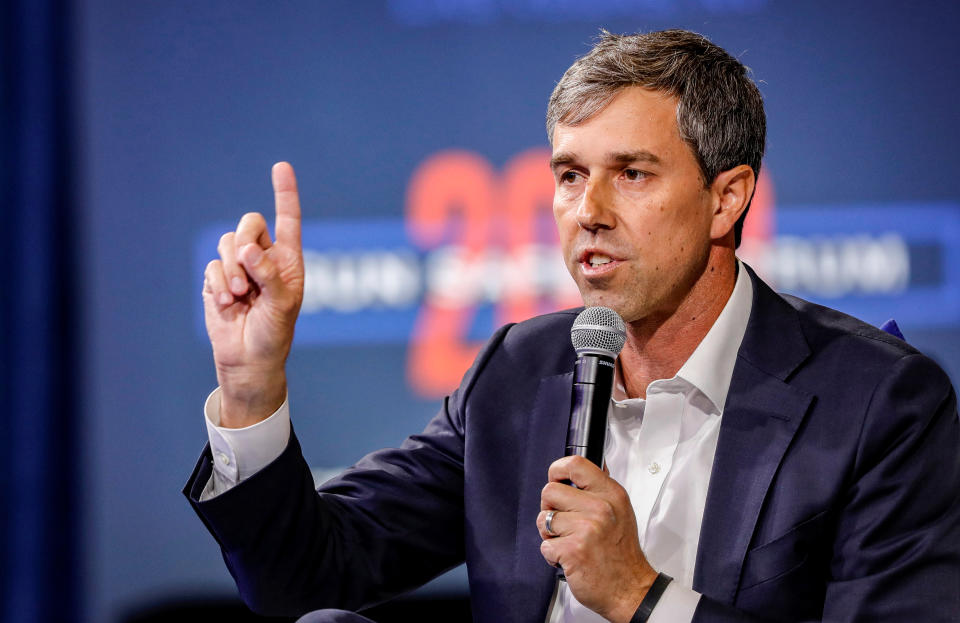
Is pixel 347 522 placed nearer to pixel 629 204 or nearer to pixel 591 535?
pixel 591 535

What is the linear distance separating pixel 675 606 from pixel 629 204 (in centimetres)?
69

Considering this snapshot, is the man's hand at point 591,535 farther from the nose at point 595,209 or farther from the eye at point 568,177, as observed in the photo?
the eye at point 568,177

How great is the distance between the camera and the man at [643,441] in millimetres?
1547

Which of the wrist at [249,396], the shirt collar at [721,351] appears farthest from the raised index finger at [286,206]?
the shirt collar at [721,351]

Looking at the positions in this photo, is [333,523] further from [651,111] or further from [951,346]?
[951,346]

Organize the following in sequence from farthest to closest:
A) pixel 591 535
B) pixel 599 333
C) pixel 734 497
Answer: pixel 734 497 < pixel 599 333 < pixel 591 535

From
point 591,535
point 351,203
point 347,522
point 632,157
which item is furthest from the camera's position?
point 351,203

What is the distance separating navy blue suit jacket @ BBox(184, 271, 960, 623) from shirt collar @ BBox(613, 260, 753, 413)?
38 mm

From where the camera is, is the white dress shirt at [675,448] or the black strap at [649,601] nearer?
the black strap at [649,601]

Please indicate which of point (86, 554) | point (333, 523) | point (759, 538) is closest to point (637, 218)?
point (759, 538)

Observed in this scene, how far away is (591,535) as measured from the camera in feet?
4.65

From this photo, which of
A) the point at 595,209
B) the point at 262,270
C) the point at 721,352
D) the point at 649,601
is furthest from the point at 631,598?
the point at 262,270

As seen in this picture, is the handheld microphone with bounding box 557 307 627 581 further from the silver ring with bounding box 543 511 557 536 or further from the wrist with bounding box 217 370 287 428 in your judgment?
the wrist with bounding box 217 370 287 428

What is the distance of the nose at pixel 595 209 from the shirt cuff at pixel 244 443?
598mm
